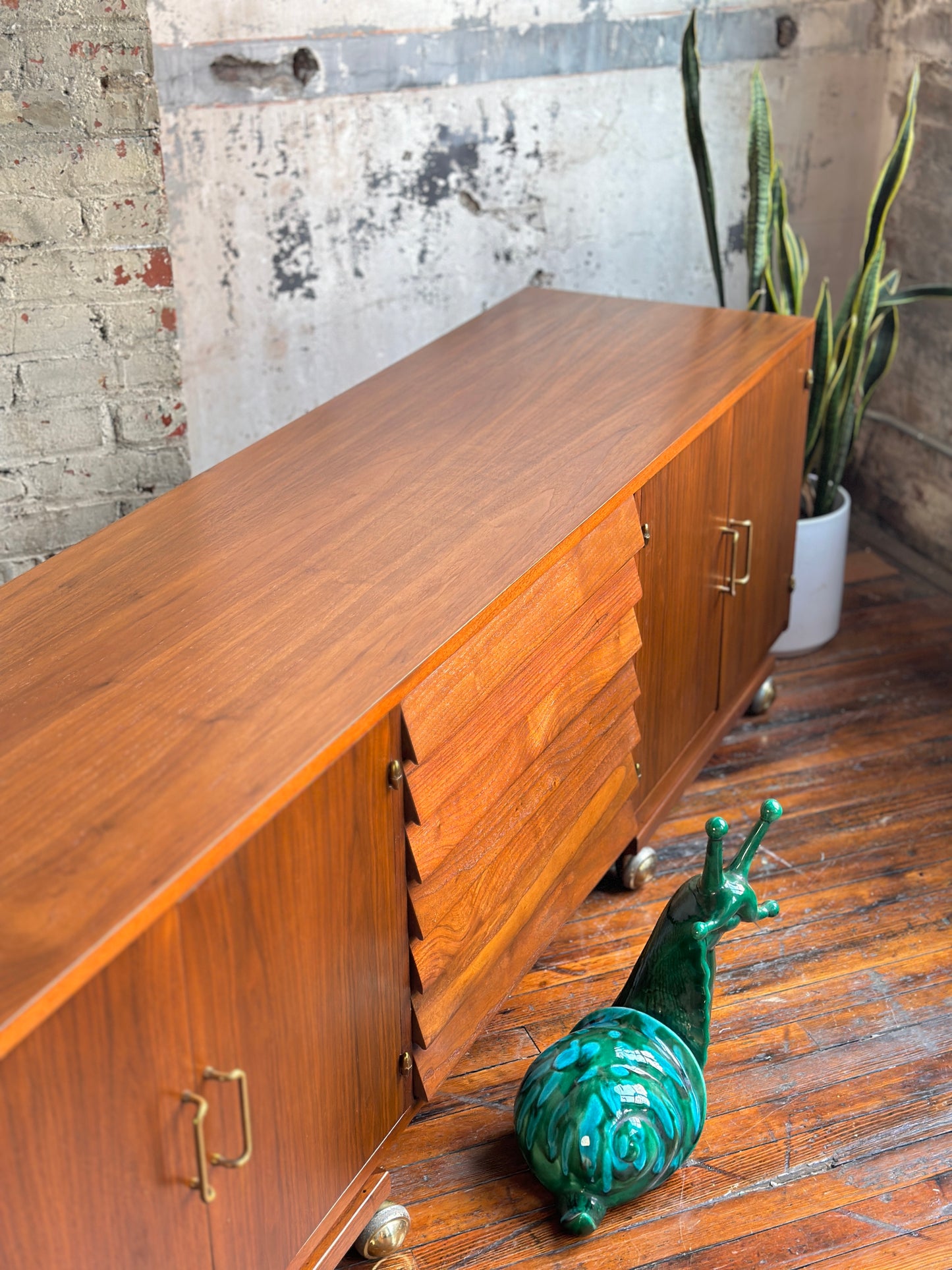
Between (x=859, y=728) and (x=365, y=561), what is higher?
(x=365, y=561)

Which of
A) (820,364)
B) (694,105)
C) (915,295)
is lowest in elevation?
(820,364)

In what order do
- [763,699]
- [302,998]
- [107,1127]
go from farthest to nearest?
1. [763,699]
2. [302,998]
3. [107,1127]

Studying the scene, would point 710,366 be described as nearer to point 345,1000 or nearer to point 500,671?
point 500,671

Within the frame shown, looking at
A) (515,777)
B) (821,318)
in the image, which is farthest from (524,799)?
(821,318)

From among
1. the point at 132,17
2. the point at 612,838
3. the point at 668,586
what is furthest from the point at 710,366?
the point at 132,17

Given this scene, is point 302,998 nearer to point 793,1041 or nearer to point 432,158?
point 793,1041

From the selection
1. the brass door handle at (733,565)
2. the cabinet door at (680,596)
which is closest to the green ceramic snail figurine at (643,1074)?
the cabinet door at (680,596)

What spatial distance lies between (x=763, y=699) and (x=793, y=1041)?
96 cm

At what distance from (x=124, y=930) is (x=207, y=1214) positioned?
0.39 meters

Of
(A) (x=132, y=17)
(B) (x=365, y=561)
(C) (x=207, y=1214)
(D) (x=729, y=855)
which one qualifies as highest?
(A) (x=132, y=17)

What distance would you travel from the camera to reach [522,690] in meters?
1.71

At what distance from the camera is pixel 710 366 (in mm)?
2328

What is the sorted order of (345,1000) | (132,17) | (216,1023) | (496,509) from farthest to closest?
(132,17), (496,509), (345,1000), (216,1023)

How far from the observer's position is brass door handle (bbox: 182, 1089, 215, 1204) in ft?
3.99
